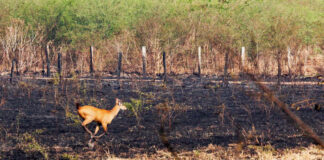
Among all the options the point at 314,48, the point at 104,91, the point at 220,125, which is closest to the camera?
the point at 220,125

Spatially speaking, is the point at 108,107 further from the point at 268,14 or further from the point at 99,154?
the point at 268,14

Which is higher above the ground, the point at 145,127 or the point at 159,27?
the point at 159,27

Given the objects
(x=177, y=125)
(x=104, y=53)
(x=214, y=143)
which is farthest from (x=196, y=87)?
(x=104, y=53)

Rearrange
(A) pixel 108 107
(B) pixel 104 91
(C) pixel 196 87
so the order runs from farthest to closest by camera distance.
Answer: (C) pixel 196 87 → (B) pixel 104 91 → (A) pixel 108 107

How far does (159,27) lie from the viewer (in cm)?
2545

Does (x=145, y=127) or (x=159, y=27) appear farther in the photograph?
(x=159, y=27)

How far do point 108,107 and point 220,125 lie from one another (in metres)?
3.49

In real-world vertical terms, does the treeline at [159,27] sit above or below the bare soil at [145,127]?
above

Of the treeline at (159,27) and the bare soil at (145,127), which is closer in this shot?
the bare soil at (145,127)

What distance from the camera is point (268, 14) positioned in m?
29.3

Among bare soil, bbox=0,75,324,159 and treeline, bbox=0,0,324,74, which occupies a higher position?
treeline, bbox=0,0,324,74

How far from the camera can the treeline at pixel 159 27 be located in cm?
2434

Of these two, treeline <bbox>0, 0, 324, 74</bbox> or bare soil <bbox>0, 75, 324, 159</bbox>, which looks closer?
bare soil <bbox>0, 75, 324, 159</bbox>

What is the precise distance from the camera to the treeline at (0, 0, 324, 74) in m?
24.3
